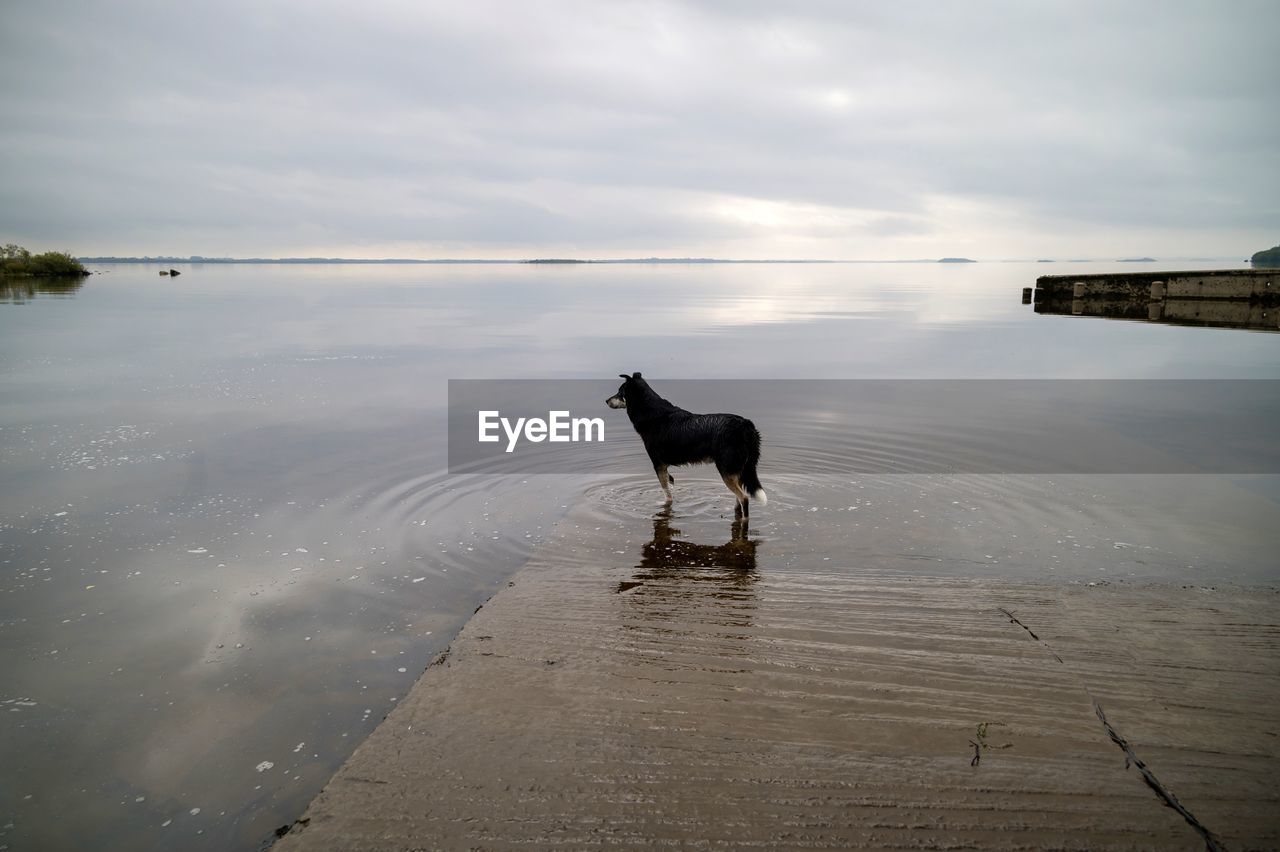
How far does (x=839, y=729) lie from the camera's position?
4043 mm

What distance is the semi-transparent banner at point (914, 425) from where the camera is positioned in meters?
12.0

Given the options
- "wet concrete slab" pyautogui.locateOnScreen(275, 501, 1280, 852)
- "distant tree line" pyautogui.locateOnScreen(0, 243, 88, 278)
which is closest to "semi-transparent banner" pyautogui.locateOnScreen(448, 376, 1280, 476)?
"wet concrete slab" pyautogui.locateOnScreen(275, 501, 1280, 852)

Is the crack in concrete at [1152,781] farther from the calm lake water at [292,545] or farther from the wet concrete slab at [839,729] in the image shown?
the calm lake water at [292,545]

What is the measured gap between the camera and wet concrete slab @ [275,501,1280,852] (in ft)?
10.9

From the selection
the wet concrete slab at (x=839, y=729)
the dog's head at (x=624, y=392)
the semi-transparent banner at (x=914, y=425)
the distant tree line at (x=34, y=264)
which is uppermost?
the distant tree line at (x=34, y=264)

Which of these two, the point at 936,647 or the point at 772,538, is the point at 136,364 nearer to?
the point at 772,538

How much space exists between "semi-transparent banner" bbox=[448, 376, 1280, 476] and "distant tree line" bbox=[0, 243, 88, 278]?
367ft

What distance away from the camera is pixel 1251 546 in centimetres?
772

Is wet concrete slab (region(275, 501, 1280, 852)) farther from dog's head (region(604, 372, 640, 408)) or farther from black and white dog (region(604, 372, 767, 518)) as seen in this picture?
dog's head (region(604, 372, 640, 408))

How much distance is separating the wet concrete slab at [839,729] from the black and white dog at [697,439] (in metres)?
3.12

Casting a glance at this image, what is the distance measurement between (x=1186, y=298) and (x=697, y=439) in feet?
76.2

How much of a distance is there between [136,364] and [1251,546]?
29003 millimetres

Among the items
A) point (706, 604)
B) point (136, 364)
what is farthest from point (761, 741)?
point (136, 364)

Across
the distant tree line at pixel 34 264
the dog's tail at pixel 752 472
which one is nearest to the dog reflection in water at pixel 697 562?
the dog's tail at pixel 752 472
